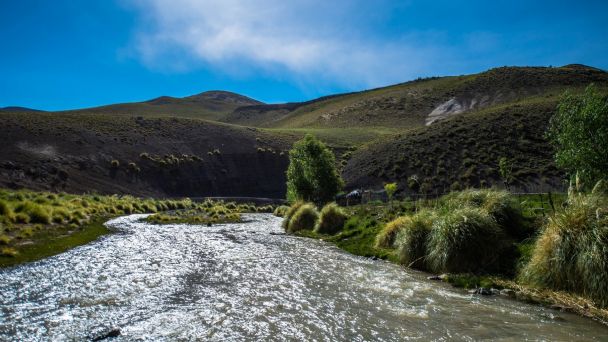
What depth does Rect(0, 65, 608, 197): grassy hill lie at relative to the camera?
6238 cm

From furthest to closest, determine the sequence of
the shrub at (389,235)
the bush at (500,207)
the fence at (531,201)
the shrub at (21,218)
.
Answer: the shrub at (21,218) → the shrub at (389,235) → the fence at (531,201) → the bush at (500,207)

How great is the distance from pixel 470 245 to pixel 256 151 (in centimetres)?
9114

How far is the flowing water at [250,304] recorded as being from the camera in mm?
8836

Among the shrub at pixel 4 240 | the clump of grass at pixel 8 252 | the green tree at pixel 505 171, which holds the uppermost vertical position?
the green tree at pixel 505 171

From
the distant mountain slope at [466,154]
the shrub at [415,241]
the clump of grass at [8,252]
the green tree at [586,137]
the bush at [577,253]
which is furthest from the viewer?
the distant mountain slope at [466,154]

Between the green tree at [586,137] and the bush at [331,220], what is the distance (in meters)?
14.5

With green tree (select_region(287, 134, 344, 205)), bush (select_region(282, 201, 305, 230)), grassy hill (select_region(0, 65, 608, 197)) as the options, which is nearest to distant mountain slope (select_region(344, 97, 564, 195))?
grassy hill (select_region(0, 65, 608, 197))

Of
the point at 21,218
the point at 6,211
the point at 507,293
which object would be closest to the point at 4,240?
the point at 6,211

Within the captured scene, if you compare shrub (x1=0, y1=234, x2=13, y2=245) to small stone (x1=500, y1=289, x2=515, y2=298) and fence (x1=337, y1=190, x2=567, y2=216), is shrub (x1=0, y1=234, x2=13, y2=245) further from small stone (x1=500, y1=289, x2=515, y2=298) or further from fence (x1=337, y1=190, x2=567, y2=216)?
fence (x1=337, y1=190, x2=567, y2=216)

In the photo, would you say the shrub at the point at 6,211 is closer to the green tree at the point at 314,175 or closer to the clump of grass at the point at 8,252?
the clump of grass at the point at 8,252

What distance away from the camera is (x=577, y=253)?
10430mm

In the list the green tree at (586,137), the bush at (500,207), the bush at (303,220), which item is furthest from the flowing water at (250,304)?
the green tree at (586,137)

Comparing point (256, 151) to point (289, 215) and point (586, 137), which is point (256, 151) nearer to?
point (289, 215)

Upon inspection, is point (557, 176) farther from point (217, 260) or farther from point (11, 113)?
point (11, 113)
